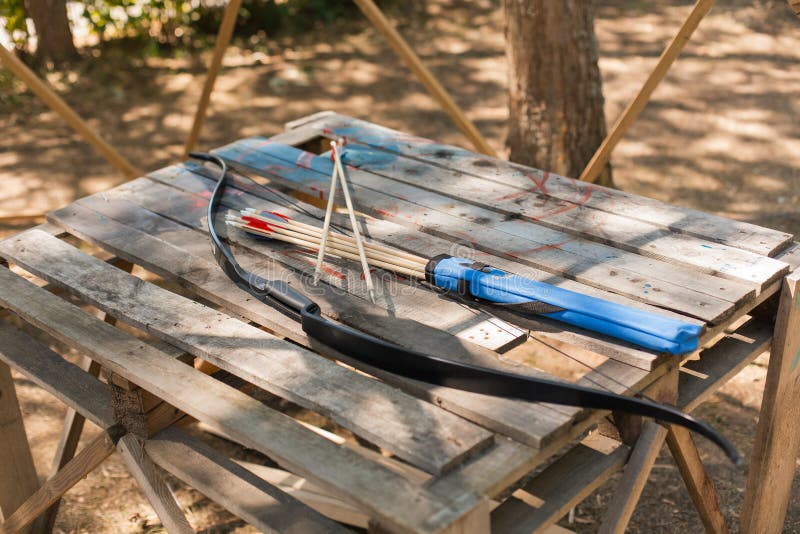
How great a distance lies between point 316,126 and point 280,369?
1.65 m

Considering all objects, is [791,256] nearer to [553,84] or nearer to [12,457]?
[553,84]

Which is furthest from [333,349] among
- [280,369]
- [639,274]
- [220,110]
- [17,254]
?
[220,110]

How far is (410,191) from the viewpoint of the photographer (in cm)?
285

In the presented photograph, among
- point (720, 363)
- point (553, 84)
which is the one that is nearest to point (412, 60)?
point (553, 84)

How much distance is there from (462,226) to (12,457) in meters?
1.67

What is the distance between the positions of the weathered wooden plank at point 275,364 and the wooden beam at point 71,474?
297 millimetres

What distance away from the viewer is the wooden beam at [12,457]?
297 cm

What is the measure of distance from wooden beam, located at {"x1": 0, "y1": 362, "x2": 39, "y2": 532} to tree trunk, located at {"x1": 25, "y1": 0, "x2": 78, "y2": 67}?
472 centimetres

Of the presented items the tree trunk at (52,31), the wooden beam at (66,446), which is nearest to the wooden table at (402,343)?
the wooden beam at (66,446)

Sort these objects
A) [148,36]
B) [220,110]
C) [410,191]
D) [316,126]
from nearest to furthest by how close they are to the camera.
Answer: [410,191], [316,126], [220,110], [148,36]

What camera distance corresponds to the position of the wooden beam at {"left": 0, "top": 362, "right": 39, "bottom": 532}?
2967mm

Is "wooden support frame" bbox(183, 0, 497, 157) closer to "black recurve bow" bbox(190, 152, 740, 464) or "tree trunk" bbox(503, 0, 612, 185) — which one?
"tree trunk" bbox(503, 0, 612, 185)

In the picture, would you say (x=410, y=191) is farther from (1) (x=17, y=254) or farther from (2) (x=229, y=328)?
(1) (x=17, y=254)

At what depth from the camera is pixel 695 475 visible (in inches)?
93.5
